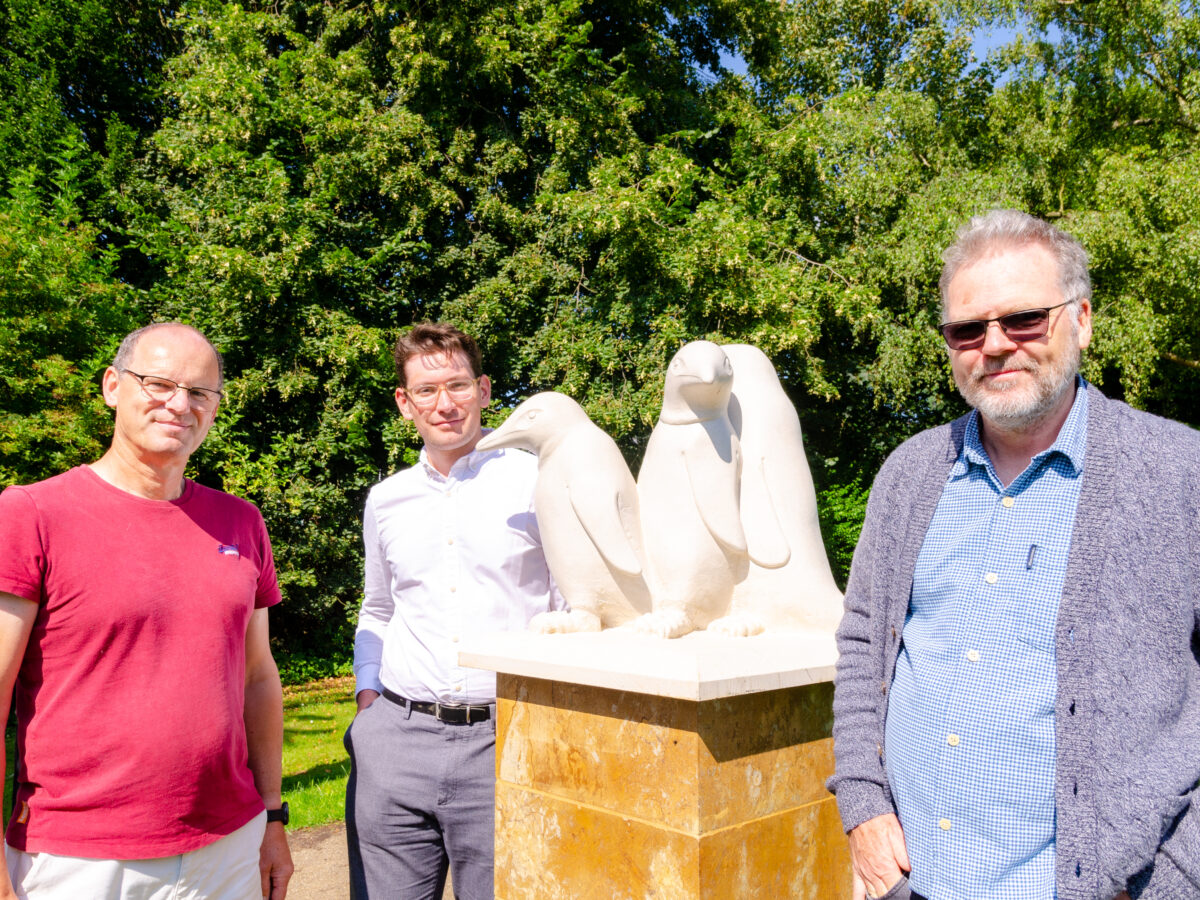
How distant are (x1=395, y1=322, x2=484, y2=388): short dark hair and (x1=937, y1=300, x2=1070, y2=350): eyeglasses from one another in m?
1.46

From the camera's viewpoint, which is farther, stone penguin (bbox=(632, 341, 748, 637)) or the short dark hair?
the short dark hair

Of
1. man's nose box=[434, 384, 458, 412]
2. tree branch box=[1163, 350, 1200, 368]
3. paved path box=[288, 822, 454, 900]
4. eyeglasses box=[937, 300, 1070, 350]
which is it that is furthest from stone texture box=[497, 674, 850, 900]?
tree branch box=[1163, 350, 1200, 368]

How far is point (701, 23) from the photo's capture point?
41.4ft

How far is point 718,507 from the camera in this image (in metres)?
2.43

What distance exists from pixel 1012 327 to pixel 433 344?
164 cm

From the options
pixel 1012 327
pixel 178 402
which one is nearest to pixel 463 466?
pixel 178 402

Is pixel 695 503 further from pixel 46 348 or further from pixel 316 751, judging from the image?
pixel 46 348

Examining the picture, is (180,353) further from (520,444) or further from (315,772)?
(315,772)

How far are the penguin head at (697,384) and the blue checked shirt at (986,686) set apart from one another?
2.38 feet

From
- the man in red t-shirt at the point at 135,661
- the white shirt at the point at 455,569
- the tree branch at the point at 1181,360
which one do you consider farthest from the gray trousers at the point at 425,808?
the tree branch at the point at 1181,360

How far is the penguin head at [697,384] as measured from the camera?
238 cm

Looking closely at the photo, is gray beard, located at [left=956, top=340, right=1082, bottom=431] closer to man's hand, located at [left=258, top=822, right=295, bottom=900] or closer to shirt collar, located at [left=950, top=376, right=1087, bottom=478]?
shirt collar, located at [left=950, top=376, right=1087, bottom=478]

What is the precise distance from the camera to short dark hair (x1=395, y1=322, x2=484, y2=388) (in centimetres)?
274

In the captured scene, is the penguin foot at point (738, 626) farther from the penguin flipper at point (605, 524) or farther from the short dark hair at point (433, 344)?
the short dark hair at point (433, 344)
